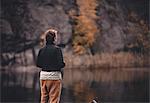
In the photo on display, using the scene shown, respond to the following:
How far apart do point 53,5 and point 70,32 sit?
6.03 feet

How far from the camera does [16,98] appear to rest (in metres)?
15.7

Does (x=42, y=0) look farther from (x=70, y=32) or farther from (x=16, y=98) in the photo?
(x=16, y=98)

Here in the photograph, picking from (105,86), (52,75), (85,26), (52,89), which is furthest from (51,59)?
(85,26)

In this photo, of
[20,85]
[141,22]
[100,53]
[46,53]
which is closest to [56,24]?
[100,53]

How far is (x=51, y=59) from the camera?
330 inches

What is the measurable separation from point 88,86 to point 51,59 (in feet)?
35.0

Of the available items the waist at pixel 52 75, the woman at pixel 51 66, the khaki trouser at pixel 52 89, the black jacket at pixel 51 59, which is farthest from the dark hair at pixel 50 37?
the khaki trouser at pixel 52 89

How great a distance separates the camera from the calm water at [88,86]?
50.3 ft

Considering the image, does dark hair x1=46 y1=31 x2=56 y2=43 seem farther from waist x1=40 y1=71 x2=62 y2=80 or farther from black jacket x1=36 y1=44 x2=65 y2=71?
waist x1=40 y1=71 x2=62 y2=80

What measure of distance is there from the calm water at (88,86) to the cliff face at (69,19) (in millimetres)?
2117

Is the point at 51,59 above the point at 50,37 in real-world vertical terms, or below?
below

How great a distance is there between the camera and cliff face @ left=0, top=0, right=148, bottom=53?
2769cm

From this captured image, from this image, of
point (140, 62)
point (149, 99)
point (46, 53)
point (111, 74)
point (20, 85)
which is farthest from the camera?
point (140, 62)

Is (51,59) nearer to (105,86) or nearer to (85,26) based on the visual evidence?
(105,86)
